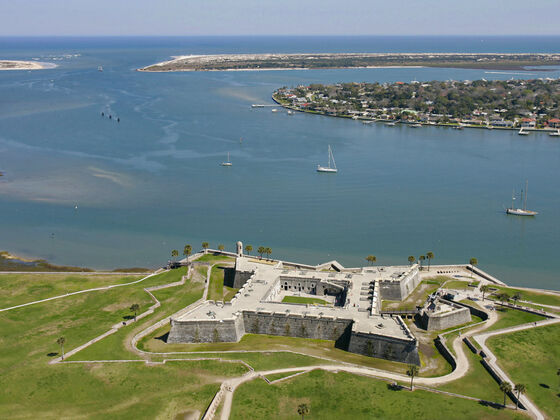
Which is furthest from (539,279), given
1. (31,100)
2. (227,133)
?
(31,100)

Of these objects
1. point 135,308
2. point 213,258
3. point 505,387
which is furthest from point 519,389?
point 213,258

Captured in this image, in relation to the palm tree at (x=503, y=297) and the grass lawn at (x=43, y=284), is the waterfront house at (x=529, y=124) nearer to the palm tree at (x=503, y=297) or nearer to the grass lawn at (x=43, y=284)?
the palm tree at (x=503, y=297)

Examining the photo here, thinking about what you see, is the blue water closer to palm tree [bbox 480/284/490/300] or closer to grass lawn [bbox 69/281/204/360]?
palm tree [bbox 480/284/490/300]

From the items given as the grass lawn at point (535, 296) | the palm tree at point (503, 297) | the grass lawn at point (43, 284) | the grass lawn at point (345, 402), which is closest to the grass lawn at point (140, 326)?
the grass lawn at point (43, 284)

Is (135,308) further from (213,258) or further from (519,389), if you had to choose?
(519,389)

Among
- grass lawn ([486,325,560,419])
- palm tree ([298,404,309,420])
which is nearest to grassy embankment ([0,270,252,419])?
palm tree ([298,404,309,420])

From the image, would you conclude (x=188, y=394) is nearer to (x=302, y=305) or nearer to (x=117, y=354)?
(x=117, y=354)
